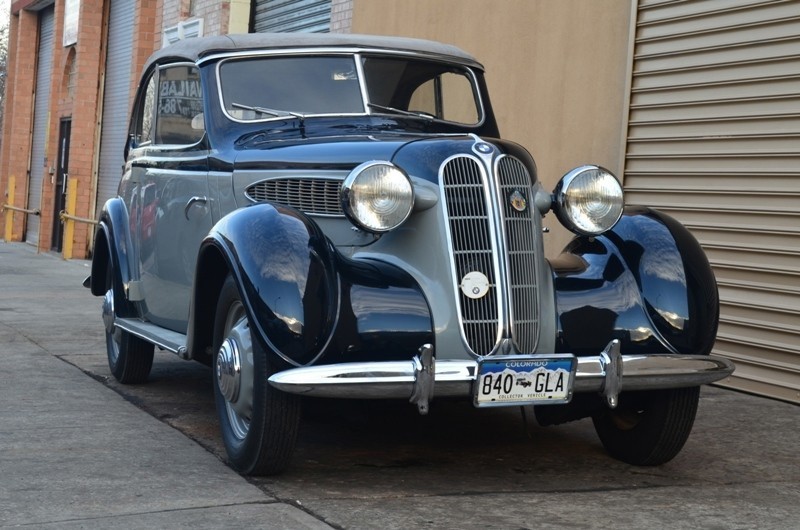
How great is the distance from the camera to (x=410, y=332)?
4473 millimetres

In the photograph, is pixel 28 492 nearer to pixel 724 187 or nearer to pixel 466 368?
pixel 466 368

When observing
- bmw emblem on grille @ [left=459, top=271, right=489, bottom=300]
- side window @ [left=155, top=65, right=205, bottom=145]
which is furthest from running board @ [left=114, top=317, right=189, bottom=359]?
bmw emblem on grille @ [left=459, top=271, right=489, bottom=300]

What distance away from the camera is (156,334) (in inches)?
240

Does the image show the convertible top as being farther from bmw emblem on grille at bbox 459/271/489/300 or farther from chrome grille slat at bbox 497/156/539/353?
bmw emblem on grille at bbox 459/271/489/300

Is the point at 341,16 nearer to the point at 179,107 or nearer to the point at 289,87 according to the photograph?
the point at 179,107

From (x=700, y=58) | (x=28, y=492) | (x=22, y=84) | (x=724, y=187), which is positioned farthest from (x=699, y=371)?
(x=22, y=84)

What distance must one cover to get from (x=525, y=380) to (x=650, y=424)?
923mm

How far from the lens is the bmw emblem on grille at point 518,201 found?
4758 mm

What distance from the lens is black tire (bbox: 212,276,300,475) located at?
14.8ft

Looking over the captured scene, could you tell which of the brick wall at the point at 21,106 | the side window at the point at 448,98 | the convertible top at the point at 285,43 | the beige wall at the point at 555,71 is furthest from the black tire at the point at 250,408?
the brick wall at the point at 21,106

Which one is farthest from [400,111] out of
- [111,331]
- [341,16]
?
[341,16]

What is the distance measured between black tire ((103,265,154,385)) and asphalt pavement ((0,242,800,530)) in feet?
0.35

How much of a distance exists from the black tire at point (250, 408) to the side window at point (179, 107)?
54.0 inches

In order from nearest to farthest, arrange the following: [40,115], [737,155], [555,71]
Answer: [737,155]
[555,71]
[40,115]
